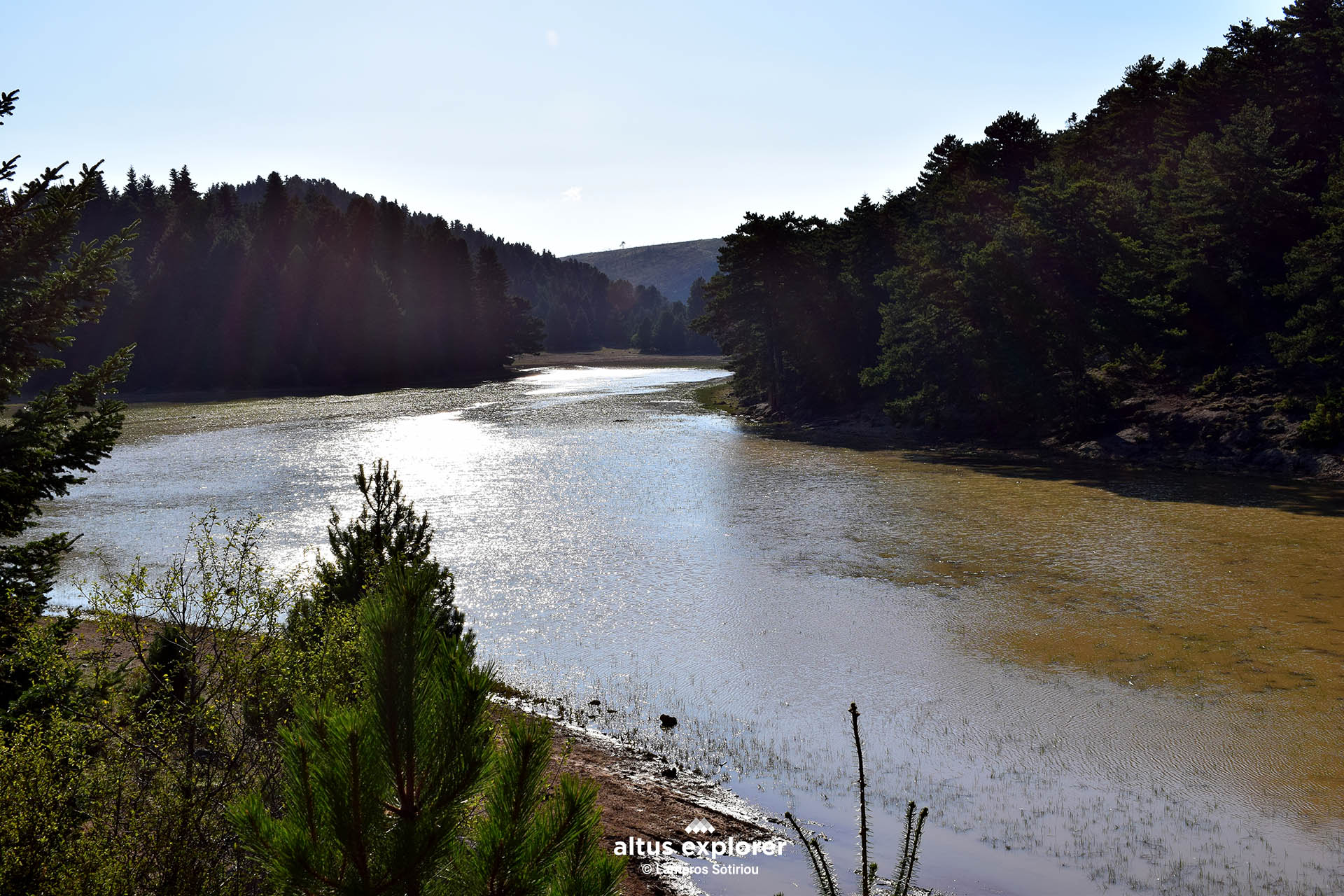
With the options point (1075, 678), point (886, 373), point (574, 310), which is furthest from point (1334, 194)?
point (574, 310)

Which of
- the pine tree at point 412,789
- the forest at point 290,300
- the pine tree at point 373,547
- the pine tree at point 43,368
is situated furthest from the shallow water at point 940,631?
the forest at point 290,300

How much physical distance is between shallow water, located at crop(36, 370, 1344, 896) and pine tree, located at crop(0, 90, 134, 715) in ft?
23.3

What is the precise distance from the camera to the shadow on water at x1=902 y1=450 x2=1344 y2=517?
1061 inches

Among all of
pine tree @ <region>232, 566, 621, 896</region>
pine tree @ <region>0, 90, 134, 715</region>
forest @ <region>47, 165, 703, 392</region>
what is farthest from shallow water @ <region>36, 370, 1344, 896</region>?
forest @ <region>47, 165, 703, 392</region>

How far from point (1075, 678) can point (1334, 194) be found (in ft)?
95.9

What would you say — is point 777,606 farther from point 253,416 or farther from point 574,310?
Result: point 574,310

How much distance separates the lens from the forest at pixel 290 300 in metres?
82.4

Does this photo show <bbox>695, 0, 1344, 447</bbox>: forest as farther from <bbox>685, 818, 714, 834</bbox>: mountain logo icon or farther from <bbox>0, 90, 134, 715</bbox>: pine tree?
<bbox>0, 90, 134, 715</bbox>: pine tree

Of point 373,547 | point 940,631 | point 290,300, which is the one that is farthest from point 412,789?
point 290,300

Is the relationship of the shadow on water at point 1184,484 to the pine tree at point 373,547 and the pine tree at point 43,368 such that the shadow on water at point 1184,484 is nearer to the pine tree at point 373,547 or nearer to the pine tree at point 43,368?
the pine tree at point 373,547

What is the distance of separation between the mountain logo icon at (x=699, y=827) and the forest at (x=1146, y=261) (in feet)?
107

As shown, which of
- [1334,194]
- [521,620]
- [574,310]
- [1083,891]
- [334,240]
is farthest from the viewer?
[574,310]

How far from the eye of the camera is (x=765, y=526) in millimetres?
26219

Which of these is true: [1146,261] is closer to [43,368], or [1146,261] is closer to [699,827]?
[699,827]
